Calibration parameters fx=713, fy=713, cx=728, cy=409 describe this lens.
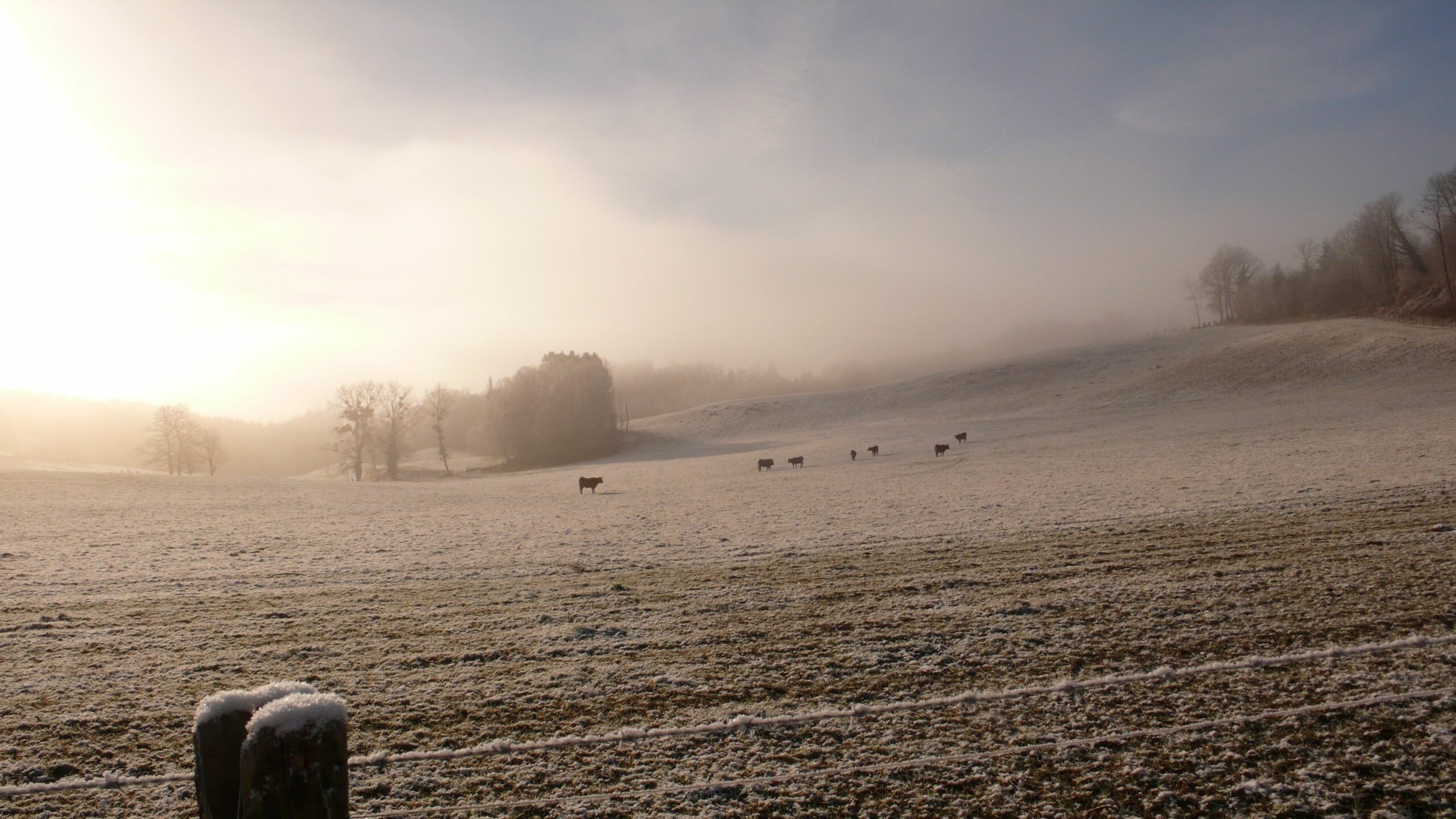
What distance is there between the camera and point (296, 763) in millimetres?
2389

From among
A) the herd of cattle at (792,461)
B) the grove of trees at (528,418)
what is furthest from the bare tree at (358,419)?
the herd of cattle at (792,461)

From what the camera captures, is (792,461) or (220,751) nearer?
(220,751)

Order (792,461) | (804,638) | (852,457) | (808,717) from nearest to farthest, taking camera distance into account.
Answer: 1. (808,717)
2. (804,638)
3. (792,461)
4. (852,457)

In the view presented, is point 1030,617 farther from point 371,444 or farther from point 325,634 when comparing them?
point 371,444

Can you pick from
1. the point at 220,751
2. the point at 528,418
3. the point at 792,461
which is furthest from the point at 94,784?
→ the point at 528,418

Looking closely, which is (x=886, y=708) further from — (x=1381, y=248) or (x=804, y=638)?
(x=1381, y=248)

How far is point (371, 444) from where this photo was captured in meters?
68.8

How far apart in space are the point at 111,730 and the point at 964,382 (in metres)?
68.2

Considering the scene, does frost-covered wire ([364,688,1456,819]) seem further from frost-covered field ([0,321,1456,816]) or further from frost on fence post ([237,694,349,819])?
frost on fence post ([237,694,349,819])

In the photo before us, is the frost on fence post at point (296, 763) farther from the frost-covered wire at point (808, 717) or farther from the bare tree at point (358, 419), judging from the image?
the bare tree at point (358, 419)

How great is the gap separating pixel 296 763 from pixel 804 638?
4966mm

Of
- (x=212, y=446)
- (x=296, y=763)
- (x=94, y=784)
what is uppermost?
(x=212, y=446)

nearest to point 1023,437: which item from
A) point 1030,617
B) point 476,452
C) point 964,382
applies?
point 964,382

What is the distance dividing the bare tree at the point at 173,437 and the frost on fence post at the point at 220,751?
8446 centimetres
